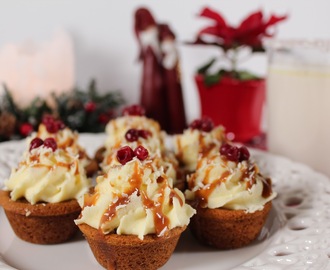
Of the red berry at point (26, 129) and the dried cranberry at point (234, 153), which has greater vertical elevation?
the dried cranberry at point (234, 153)

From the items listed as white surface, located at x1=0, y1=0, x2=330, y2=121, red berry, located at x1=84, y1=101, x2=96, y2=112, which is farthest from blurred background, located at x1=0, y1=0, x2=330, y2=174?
red berry, located at x1=84, y1=101, x2=96, y2=112

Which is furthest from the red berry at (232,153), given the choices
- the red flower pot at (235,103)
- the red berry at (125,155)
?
the red flower pot at (235,103)

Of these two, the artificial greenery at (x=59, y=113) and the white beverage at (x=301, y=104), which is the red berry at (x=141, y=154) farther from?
the artificial greenery at (x=59, y=113)

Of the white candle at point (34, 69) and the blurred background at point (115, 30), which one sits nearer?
the white candle at point (34, 69)

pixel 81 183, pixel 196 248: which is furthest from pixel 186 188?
pixel 81 183

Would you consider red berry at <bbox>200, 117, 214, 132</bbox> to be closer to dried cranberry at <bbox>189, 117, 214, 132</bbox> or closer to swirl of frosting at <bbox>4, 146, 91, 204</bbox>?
dried cranberry at <bbox>189, 117, 214, 132</bbox>

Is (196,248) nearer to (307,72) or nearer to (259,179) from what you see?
(259,179)

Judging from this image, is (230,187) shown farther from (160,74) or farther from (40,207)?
(160,74)
